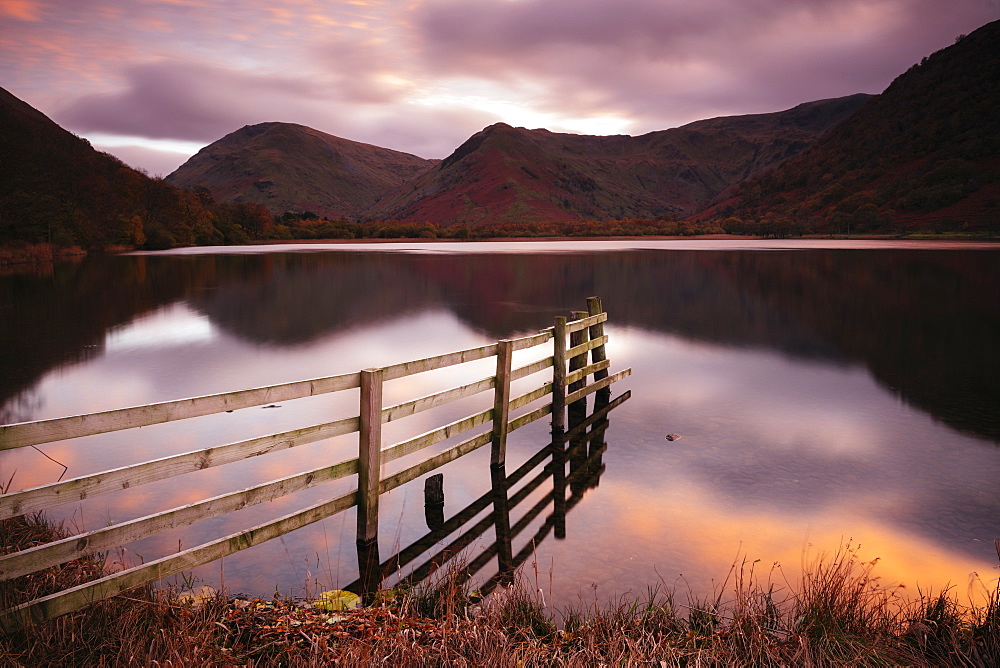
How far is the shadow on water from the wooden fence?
0.20 meters

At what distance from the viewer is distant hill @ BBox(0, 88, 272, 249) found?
59906 mm

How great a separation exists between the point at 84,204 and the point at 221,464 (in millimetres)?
86068

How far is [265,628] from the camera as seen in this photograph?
473 centimetres

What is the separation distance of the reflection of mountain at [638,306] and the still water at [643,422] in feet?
0.61

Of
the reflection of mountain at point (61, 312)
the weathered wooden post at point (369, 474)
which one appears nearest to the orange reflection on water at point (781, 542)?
the weathered wooden post at point (369, 474)

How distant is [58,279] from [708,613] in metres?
47.6

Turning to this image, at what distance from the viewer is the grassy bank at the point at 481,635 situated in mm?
4188

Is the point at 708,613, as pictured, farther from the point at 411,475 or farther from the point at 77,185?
the point at 77,185

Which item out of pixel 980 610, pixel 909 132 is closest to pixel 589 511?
pixel 980 610

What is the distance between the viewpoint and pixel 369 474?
696cm

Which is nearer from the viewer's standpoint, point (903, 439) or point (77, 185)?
point (903, 439)

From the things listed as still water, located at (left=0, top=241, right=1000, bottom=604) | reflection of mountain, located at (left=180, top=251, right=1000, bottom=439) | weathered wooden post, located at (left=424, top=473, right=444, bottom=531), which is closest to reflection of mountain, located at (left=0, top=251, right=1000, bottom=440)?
reflection of mountain, located at (left=180, top=251, right=1000, bottom=439)

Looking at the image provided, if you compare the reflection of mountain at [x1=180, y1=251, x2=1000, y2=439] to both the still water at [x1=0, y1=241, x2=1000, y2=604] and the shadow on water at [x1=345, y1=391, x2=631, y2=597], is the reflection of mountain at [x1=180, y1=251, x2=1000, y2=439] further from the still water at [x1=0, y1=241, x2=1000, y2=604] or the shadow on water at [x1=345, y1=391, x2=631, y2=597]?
the shadow on water at [x1=345, y1=391, x2=631, y2=597]

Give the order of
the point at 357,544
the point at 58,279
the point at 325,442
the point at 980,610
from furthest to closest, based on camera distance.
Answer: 1. the point at 58,279
2. the point at 325,442
3. the point at 357,544
4. the point at 980,610
